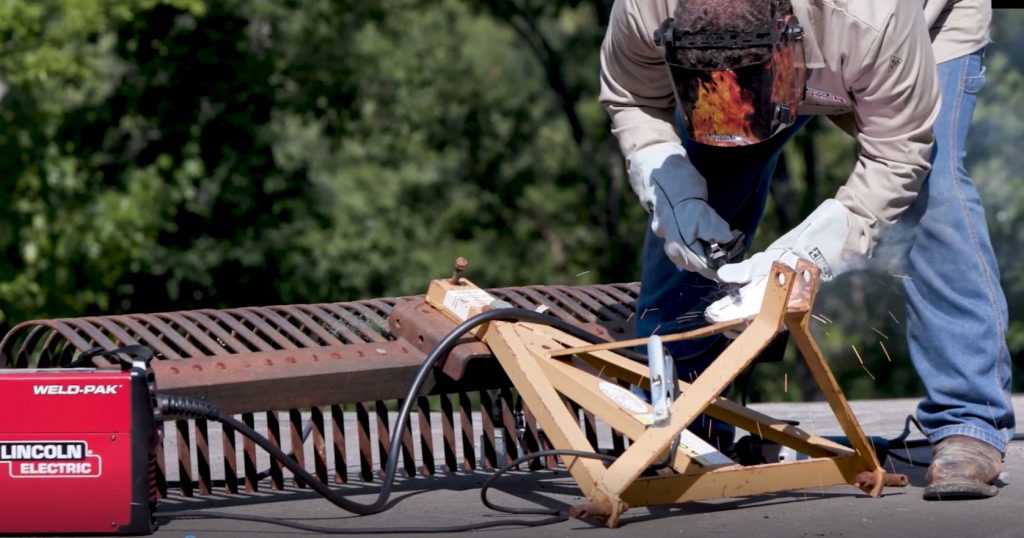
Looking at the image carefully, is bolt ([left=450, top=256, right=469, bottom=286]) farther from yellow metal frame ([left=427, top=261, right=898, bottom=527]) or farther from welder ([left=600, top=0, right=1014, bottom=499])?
welder ([left=600, top=0, right=1014, bottom=499])

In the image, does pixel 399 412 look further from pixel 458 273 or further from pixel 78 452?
pixel 78 452

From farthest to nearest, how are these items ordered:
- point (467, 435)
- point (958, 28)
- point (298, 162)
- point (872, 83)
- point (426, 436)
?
1. point (298, 162)
2. point (467, 435)
3. point (426, 436)
4. point (958, 28)
5. point (872, 83)

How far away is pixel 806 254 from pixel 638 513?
2.26ft

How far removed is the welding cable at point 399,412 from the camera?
10.3ft

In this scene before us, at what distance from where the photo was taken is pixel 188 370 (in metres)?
3.39

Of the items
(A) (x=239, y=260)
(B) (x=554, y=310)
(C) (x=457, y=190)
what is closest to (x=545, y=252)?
(C) (x=457, y=190)

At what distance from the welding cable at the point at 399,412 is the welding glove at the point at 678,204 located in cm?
34

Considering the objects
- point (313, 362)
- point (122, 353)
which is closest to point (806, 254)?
point (313, 362)

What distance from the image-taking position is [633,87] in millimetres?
3658

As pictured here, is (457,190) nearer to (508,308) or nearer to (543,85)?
(543,85)

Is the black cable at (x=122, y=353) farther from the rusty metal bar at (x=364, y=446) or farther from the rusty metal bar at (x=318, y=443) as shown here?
the rusty metal bar at (x=364, y=446)

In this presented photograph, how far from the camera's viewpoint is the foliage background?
1082 centimetres

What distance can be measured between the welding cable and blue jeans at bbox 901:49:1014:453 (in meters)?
0.73

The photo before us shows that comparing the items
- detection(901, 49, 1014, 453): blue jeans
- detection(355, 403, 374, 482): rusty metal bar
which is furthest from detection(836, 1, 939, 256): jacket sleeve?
detection(355, 403, 374, 482): rusty metal bar
